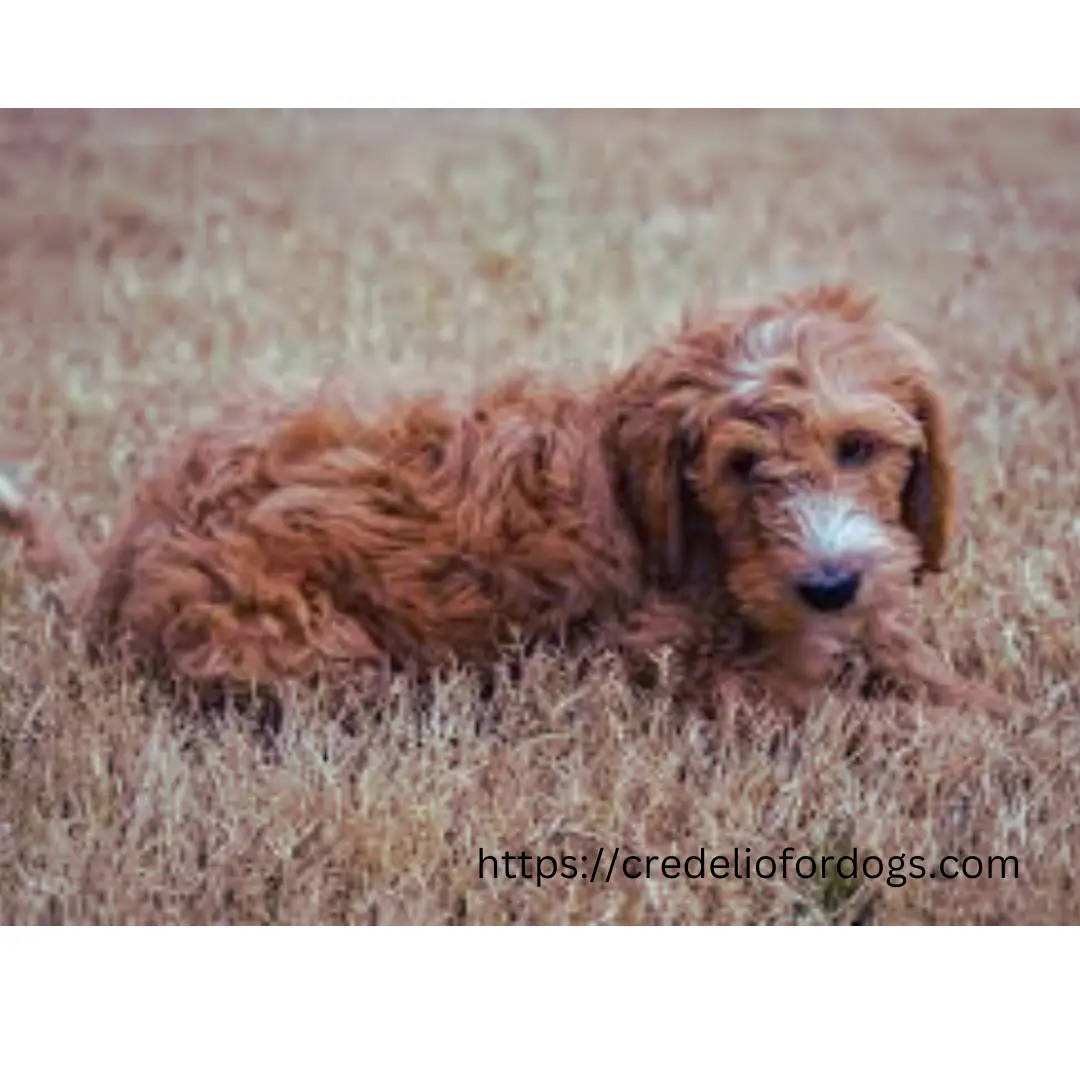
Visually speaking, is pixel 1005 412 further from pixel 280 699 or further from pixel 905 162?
pixel 280 699

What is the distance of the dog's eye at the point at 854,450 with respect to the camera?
339 cm

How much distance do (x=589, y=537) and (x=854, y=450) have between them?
41 centimetres

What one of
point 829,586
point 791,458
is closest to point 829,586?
point 829,586

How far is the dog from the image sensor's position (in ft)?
11.3

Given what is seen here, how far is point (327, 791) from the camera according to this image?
137 inches

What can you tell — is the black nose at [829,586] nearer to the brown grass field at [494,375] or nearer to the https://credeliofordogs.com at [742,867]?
the brown grass field at [494,375]

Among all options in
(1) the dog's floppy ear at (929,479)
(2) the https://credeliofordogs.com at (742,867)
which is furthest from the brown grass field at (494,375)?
(1) the dog's floppy ear at (929,479)

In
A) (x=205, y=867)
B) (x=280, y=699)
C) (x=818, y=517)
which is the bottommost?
(x=205, y=867)

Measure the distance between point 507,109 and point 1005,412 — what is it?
0.94 metres

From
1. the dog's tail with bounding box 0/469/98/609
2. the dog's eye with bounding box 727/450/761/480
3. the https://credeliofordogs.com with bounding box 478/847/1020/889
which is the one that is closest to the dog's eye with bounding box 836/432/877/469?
the dog's eye with bounding box 727/450/761/480

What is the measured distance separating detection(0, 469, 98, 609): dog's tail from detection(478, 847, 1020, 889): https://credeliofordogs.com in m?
0.90

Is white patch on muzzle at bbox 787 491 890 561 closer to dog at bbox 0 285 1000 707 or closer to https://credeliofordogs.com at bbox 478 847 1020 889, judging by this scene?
dog at bbox 0 285 1000 707

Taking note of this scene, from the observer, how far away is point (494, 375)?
376 cm

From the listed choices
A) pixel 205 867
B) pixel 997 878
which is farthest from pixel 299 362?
pixel 997 878
